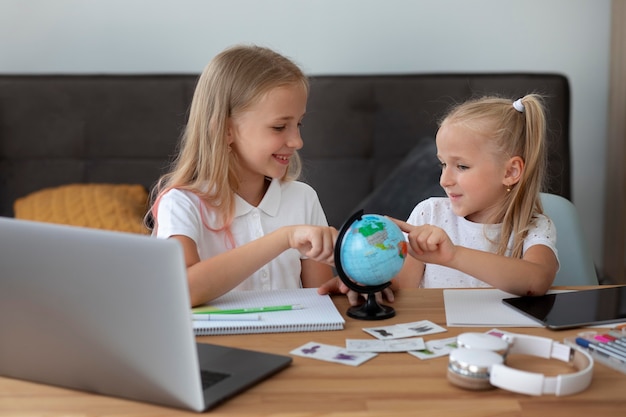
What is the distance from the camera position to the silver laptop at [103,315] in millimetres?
1041

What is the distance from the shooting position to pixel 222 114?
6.46ft

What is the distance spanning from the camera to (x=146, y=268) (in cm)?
104

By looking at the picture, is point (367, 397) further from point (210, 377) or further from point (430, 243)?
point (430, 243)

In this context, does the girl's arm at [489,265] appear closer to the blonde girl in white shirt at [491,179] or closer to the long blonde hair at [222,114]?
the blonde girl in white shirt at [491,179]

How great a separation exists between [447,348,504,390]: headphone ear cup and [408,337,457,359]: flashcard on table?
0.35 feet

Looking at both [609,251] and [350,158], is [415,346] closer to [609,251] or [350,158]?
[350,158]

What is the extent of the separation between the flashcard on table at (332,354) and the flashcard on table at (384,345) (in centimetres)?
2

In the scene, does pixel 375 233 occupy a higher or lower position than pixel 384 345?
higher

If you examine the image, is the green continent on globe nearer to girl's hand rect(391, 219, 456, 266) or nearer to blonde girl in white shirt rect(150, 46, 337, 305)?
girl's hand rect(391, 219, 456, 266)

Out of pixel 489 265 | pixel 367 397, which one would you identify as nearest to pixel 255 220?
pixel 489 265

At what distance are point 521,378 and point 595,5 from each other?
9.32ft

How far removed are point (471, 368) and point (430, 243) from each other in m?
0.46

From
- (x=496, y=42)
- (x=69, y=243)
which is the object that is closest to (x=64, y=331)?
(x=69, y=243)

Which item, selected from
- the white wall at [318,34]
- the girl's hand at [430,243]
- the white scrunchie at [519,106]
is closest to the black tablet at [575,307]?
the girl's hand at [430,243]
